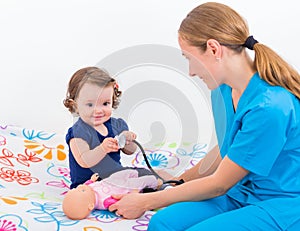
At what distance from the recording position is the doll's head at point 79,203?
4.99 feet

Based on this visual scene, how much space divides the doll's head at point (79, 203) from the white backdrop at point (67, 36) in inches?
38.6

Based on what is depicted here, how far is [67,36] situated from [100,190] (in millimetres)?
1082

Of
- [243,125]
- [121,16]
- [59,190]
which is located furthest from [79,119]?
Result: [121,16]

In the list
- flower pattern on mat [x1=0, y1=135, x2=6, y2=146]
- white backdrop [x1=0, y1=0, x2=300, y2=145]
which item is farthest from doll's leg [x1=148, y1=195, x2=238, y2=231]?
white backdrop [x1=0, y1=0, x2=300, y2=145]

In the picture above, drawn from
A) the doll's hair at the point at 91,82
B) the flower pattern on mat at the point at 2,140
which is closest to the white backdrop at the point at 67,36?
the flower pattern on mat at the point at 2,140

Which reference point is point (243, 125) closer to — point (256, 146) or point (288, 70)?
point (256, 146)

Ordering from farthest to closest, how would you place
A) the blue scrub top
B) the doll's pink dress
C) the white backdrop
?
the white backdrop
the doll's pink dress
the blue scrub top

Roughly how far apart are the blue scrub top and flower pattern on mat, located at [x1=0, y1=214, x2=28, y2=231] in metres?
0.58

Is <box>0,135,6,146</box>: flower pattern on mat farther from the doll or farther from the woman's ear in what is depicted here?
the woman's ear

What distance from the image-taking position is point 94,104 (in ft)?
5.37

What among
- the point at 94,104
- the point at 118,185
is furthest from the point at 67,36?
the point at 118,185

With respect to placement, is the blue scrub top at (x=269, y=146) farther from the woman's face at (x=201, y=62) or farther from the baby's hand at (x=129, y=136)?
the baby's hand at (x=129, y=136)

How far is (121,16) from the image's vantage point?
8.02 feet

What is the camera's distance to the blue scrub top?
1.33 metres
